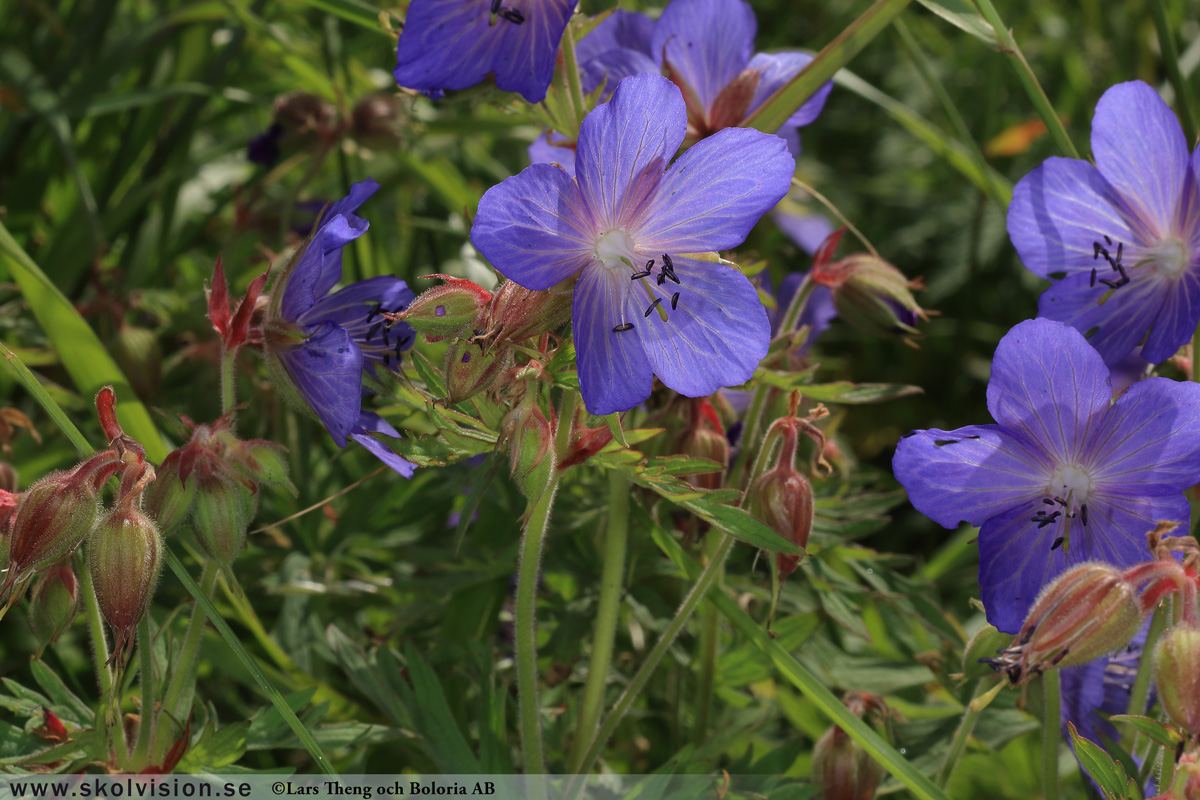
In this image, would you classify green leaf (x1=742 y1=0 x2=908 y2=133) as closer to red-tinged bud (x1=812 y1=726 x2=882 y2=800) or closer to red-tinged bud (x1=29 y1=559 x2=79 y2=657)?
red-tinged bud (x1=812 y1=726 x2=882 y2=800)

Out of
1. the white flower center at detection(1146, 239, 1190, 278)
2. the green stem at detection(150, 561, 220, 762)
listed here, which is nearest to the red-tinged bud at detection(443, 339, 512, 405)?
the green stem at detection(150, 561, 220, 762)

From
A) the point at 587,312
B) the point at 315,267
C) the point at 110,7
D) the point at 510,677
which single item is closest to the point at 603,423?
the point at 587,312

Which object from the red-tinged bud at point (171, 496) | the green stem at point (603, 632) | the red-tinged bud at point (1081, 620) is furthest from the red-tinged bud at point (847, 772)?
the red-tinged bud at point (171, 496)

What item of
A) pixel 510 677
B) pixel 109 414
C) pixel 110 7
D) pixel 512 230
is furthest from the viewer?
pixel 110 7

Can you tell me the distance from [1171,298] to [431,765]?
1170 millimetres

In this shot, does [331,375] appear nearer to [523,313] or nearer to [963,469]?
Result: [523,313]

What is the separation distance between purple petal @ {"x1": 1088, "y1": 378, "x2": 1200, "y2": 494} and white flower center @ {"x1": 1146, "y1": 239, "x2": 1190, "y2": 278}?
0.93 feet

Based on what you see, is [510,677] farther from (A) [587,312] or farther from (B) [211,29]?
(B) [211,29]

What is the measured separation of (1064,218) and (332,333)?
92 cm

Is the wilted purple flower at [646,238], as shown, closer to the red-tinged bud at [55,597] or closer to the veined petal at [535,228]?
the veined petal at [535,228]

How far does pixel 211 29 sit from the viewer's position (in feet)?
8.72

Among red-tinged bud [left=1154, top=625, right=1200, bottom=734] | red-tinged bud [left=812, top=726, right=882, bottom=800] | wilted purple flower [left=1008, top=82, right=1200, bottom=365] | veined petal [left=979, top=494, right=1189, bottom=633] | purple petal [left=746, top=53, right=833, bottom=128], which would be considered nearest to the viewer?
red-tinged bud [left=1154, top=625, right=1200, bottom=734]

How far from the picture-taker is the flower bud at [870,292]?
4.89 ft

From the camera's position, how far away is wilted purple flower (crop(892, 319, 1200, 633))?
110 centimetres
